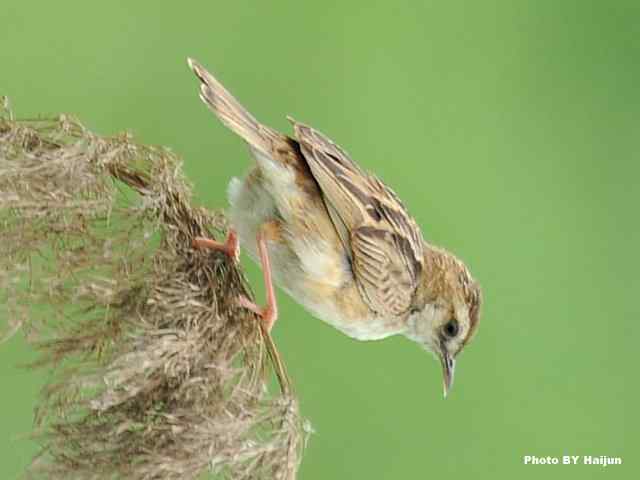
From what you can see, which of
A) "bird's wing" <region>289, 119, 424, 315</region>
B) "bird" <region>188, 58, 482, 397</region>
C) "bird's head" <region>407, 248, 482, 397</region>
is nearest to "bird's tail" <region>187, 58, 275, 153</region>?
"bird" <region>188, 58, 482, 397</region>

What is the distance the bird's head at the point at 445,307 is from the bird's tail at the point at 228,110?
0.71 metres

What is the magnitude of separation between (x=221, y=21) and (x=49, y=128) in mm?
1837

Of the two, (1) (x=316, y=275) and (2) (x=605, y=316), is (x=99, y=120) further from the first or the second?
(2) (x=605, y=316)

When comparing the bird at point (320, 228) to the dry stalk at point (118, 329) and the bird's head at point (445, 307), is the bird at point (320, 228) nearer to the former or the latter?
the bird's head at point (445, 307)

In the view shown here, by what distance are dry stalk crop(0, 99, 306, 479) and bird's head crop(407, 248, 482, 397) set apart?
Answer: 1.01 metres

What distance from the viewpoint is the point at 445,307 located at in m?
2.91

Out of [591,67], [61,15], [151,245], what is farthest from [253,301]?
[591,67]

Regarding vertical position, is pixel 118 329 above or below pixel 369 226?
above

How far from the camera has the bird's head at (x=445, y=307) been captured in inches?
114

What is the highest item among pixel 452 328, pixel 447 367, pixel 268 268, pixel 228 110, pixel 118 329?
pixel 228 110

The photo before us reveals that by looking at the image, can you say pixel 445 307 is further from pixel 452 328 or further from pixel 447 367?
pixel 447 367

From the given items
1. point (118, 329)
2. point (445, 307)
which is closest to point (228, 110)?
point (118, 329)

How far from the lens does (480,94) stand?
4.02 m

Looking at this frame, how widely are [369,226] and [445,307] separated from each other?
0.42m
